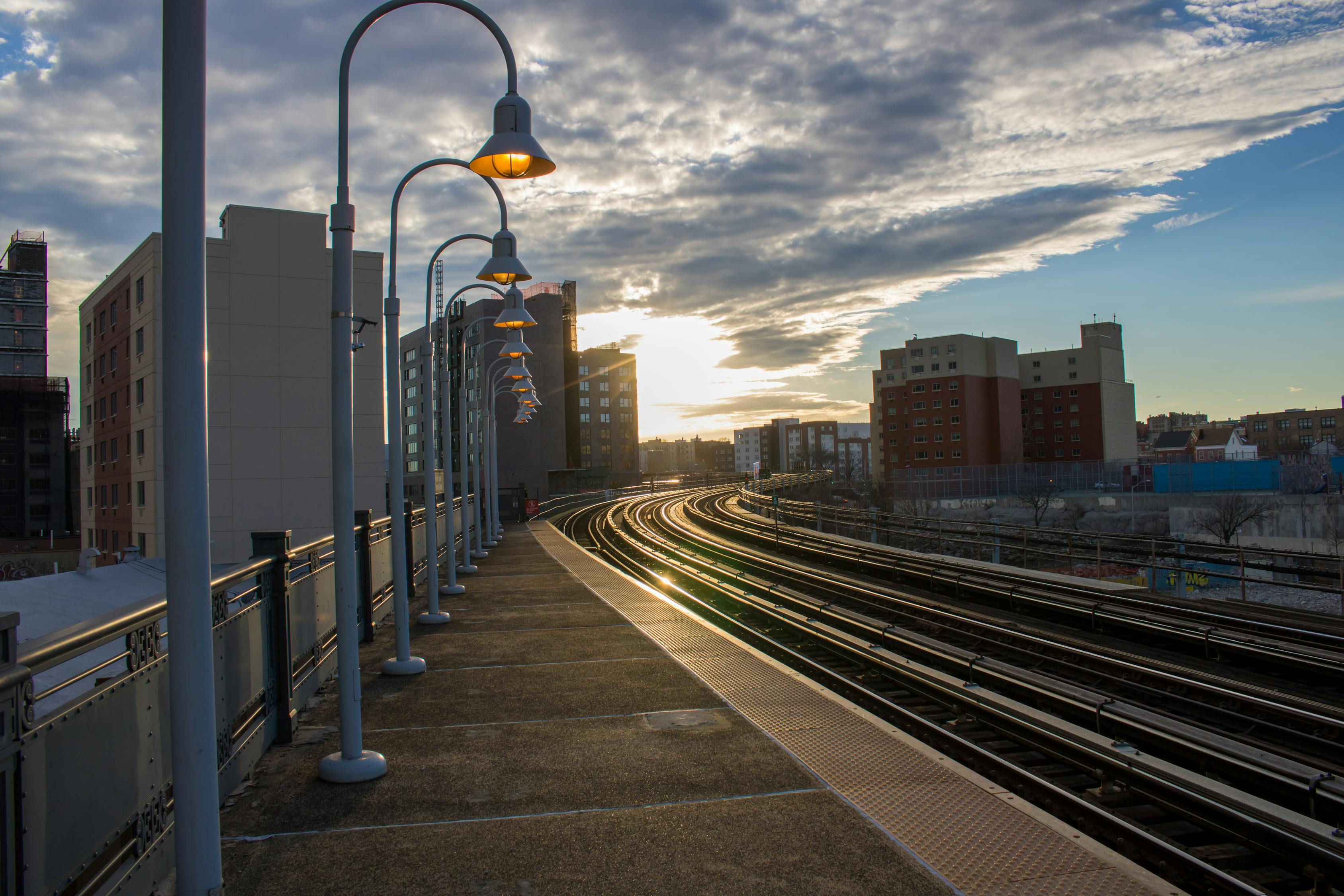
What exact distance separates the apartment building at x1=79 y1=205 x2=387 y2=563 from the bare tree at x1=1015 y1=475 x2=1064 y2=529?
43927 millimetres

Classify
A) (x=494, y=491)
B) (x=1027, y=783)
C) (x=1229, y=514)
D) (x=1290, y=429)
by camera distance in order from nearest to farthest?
(x=1027, y=783)
(x=494, y=491)
(x=1229, y=514)
(x=1290, y=429)

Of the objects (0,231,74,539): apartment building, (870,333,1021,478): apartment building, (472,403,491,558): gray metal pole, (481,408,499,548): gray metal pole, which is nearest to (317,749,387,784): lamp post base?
(472,403,491,558): gray metal pole

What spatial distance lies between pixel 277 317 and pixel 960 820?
4993cm

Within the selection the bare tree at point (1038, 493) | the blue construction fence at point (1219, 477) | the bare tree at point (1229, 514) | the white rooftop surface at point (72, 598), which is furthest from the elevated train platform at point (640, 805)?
the blue construction fence at point (1219, 477)

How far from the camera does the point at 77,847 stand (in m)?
3.33

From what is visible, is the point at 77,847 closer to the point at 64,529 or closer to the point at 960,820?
the point at 960,820

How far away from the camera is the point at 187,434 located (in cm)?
330

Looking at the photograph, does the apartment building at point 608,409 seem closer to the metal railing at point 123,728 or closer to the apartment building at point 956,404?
the apartment building at point 956,404

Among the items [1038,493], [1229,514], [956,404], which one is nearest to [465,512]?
[1229,514]

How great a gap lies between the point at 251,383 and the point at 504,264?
Answer: 4369cm

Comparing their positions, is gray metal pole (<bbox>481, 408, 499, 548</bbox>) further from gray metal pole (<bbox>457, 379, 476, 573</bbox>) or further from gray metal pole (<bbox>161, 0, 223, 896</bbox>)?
gray metal pole (<bbox>161, 0, 223, 896</bbox>)

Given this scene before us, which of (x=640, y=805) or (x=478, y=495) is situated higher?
(x=478, y=495)

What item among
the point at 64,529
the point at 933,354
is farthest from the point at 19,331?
the point at 933,354

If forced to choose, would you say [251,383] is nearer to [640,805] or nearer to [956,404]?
[640,805]
